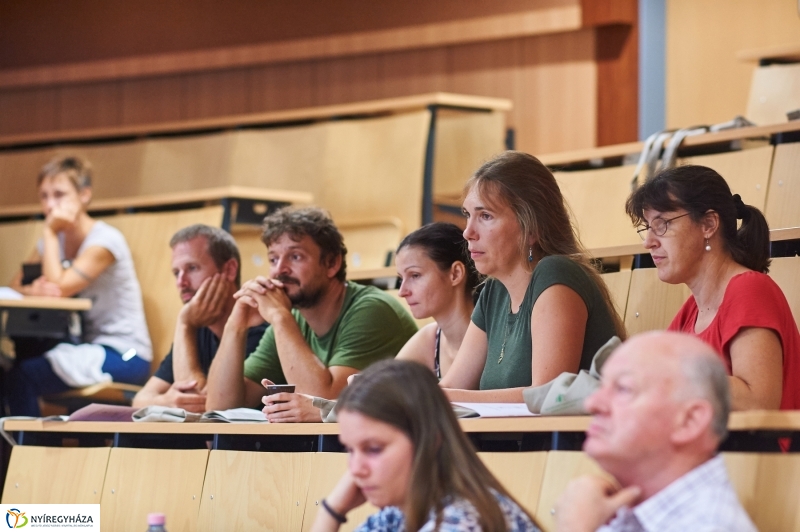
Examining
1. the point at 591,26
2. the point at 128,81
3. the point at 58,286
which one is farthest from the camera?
the point at 128,81

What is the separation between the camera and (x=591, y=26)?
14.0 ft

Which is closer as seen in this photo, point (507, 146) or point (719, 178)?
point (719, 178)

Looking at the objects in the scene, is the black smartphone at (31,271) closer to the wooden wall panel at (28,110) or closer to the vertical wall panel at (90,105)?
the vertical wall panel at (90,105)

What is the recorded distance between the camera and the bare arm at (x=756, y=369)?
1542 mm

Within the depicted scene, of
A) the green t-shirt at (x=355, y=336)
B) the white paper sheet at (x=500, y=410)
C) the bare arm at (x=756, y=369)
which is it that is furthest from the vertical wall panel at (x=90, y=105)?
the bare arm at (x=756, y=369)

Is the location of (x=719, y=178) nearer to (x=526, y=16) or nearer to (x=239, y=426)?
(x=239, y=426)

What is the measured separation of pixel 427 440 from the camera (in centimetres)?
120

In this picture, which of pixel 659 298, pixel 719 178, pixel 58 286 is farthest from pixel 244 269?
pixel 719 178

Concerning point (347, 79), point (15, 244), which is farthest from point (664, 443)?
point (347, 79)

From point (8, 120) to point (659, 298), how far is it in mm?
4050

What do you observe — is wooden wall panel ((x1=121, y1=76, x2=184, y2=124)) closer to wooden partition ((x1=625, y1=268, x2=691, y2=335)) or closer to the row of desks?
the row of desks

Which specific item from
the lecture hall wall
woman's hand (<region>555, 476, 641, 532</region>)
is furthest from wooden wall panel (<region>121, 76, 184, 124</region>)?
woman's hand (<region>555, 476, 641, 532</region>)

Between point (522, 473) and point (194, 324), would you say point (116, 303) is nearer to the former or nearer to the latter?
point (194, 324)

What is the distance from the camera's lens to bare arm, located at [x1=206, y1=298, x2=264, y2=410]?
2.52 meters
